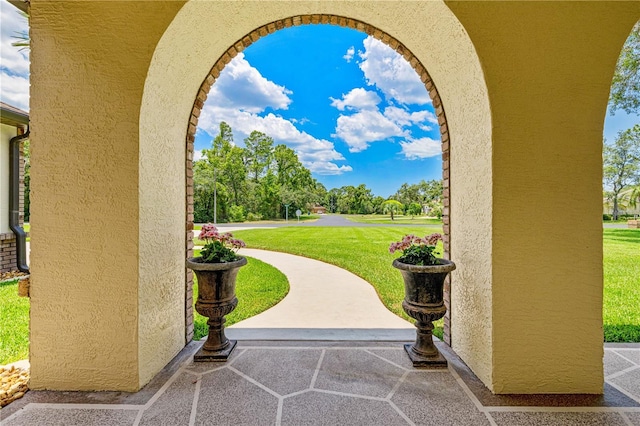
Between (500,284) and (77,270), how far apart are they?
3140mm

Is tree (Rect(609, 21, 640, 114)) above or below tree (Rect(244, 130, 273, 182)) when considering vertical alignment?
below

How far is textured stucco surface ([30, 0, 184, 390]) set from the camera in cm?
201

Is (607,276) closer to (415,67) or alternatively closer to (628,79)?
(628,79)

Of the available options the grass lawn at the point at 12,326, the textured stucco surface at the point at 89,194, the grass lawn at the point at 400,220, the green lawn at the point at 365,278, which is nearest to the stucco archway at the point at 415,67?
the textured stucco surface at the point at 89,194

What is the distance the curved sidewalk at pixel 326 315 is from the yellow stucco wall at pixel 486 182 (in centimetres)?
112

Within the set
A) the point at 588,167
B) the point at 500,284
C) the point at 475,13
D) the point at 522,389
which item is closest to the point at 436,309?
the point at 500,284

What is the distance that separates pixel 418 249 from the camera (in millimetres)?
2432

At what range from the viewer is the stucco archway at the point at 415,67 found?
207 cm

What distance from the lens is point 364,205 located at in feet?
126

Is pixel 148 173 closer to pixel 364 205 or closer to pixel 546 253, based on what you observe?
pixel 546 253

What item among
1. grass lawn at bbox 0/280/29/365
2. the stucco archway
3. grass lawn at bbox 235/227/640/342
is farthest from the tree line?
the stucco archway

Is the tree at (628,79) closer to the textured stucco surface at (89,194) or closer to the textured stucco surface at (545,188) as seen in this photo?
the textured stucco surface at (545,188)

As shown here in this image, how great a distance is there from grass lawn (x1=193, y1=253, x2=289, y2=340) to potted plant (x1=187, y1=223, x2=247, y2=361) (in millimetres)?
575

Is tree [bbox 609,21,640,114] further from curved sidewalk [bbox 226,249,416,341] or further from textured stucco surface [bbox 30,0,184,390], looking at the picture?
textured stucco surface [bbox 30,0,184,390]
